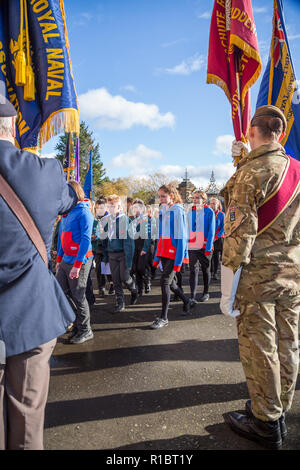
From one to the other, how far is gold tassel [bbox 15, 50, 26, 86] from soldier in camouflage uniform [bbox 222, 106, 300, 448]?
209 cm

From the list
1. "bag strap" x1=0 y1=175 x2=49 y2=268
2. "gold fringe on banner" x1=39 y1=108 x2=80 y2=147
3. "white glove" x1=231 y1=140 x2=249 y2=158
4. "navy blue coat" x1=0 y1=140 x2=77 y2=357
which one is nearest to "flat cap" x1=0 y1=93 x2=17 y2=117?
"navy blue coat" x1=0 y1=140 x2=77 y2=357

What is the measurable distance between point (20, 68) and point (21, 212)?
5.92 ft

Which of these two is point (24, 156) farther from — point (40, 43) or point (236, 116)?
point (236, 116)

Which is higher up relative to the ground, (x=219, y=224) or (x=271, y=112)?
(x=271, y=112)

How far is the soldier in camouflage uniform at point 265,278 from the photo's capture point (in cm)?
211

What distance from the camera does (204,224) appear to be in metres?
6.23

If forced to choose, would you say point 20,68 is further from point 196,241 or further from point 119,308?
point 196,241

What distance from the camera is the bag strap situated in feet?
5.06

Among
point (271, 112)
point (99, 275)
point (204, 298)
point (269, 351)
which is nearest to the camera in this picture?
point (269, 351)

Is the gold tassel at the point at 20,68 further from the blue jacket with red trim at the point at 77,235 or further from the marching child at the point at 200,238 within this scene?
the marching child at the point at 200,238

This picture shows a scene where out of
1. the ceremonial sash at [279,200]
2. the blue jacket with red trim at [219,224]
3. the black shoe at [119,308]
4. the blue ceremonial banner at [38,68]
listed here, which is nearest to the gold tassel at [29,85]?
the blue ceremonial banner at [38,68]

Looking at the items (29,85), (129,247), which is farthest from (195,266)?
(29,85)

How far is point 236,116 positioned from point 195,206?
323 cm
